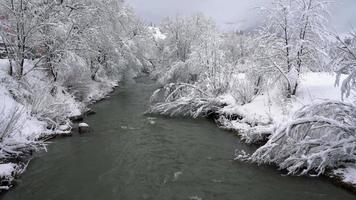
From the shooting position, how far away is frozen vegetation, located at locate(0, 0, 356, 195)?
9812 millimetres

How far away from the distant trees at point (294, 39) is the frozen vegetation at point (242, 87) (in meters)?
0.05

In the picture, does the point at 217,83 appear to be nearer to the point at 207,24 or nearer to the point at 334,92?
the point at 334,92

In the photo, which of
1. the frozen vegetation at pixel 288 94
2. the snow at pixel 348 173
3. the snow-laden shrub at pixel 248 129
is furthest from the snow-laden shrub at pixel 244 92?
the snow at pixel 348 173

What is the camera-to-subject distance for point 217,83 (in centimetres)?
1961

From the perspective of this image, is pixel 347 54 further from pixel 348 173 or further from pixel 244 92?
pixel 244 92

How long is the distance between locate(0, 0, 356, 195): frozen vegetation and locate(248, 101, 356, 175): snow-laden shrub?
0.03m

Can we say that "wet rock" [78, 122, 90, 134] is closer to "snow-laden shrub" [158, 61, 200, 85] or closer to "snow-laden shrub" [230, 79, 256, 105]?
→ "snow-laden shrub" [230, 79, 256, 105]

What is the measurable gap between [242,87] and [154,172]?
8.81 meters

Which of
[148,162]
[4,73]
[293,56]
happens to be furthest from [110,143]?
[293,56]

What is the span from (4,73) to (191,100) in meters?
9.47

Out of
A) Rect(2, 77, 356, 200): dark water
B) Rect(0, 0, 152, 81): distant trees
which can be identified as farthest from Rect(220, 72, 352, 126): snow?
Rect(0, 0, 152, 81): distant trees

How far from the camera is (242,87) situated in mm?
17828

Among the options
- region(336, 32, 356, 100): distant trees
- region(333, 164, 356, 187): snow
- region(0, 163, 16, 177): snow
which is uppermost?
region(336, 32, 356, 100): distant trees

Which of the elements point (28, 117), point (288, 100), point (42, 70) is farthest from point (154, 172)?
point (42, 70)
